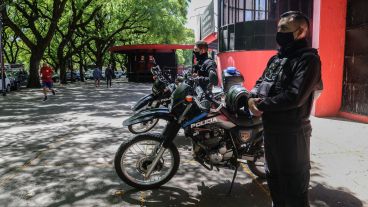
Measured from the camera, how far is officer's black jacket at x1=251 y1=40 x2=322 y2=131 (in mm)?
2645

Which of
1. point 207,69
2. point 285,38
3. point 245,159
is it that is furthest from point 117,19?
point 285,38

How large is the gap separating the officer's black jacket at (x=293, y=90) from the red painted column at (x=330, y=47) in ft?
23.5

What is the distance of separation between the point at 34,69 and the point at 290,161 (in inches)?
974

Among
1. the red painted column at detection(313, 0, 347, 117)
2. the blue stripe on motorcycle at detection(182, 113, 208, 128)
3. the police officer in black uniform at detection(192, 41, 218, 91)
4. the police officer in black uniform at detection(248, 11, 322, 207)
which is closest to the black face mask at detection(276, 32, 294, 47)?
the police officer in black uniform at detection(248, 11, 322, 207)

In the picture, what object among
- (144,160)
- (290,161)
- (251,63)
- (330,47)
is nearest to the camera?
(290,161)

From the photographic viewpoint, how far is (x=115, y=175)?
4.94 meters

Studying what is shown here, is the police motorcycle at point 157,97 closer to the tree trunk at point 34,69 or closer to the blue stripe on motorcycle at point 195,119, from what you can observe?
the blue stripe on motorcycle at point 195,119

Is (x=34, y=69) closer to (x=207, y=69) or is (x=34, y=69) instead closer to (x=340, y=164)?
(x=207, y=69)

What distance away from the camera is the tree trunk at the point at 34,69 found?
81.0 feet

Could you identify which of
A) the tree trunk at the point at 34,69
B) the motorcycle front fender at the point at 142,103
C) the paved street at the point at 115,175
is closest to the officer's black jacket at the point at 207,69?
the motorcycle front fender at the point at 142,103

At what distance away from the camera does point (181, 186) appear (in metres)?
4.52

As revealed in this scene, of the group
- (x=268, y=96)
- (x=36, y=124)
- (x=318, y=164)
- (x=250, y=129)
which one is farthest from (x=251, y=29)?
(x=268, y=96)

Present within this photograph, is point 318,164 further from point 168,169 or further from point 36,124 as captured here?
point 36,124

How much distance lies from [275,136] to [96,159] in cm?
362
